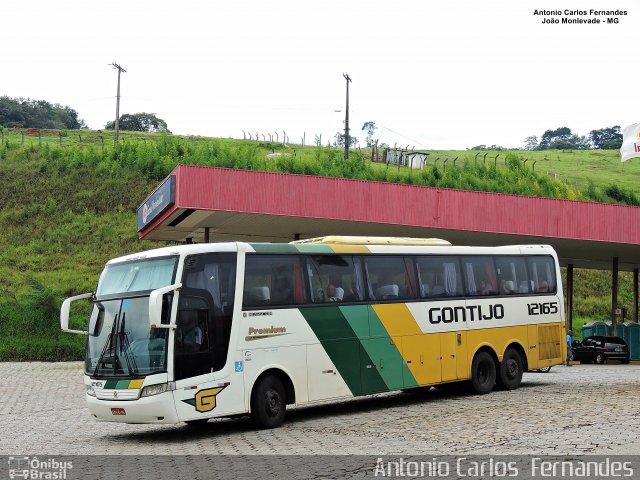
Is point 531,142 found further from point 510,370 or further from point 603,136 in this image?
point 510,370

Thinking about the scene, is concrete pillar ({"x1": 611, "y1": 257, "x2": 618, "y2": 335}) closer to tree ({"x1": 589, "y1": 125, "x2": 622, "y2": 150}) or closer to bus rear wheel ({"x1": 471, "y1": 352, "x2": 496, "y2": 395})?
bus rear wheel ({"x1": 471, "y1": 352, "x2": 496, "y2": 395})

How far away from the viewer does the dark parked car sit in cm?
3744

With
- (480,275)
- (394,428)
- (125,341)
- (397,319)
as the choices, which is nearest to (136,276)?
(125,341)

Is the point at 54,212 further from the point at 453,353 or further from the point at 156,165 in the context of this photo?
the point at 453,353

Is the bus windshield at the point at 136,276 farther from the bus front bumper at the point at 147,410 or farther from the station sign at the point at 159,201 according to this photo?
the station sign at the point at 159,201

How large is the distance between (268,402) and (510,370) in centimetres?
733

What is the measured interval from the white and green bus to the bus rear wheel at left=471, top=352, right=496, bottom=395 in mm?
42

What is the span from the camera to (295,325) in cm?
1550

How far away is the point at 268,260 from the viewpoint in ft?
→ 50.5

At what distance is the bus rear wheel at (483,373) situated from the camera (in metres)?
19.1

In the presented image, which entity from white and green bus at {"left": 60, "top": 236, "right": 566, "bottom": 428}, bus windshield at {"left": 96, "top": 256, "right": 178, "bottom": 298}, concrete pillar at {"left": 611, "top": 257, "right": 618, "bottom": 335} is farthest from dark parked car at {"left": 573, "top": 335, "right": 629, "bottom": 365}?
bus windshield at {"left": 96, "top": 256, "right": 178, "bottom": 298}

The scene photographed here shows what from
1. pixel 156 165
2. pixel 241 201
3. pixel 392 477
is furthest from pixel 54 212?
pixel 392 477

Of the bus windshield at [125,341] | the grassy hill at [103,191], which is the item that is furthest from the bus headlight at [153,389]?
the grassy hill at [103,191]

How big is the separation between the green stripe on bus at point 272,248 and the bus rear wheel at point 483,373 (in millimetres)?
5503
